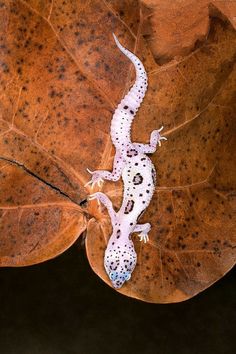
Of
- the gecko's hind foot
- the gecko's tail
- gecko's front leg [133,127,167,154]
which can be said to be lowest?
the gecko's hind foot

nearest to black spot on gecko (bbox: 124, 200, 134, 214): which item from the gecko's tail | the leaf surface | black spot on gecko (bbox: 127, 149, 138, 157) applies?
the leaf surface

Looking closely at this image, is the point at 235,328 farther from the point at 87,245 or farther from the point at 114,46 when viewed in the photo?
the point at 114,46

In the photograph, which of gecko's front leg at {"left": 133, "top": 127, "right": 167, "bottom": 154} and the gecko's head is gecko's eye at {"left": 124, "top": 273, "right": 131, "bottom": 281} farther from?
gecko's front leg at {"left": 133, "top": 127, "right": 167, "bottom": 154}

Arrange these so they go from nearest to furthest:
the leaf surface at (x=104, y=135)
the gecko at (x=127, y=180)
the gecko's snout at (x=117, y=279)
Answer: the leaf surface at (x=104, y=135), the gecko at (x=127, y=180), the gecko's snout at (x=117, y=279)

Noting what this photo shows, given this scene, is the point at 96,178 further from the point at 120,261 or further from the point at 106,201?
the point at 120,261

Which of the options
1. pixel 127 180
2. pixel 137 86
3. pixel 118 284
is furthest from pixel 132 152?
pixel 118 284

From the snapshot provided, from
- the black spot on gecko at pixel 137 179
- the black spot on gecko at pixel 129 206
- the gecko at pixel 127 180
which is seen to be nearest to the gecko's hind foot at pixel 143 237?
the gecko at pixel 127 180

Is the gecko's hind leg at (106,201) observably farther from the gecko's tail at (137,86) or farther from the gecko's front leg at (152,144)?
the gecko's tail at (137,86)
